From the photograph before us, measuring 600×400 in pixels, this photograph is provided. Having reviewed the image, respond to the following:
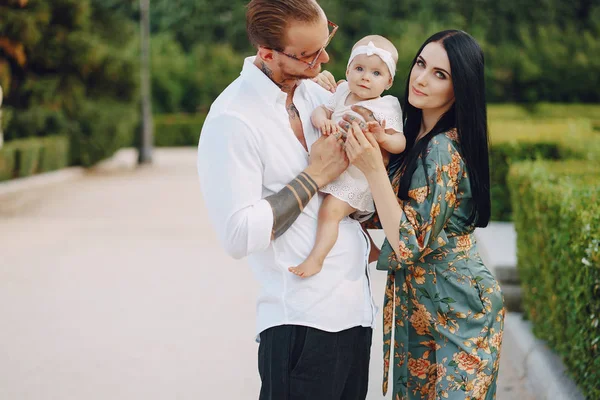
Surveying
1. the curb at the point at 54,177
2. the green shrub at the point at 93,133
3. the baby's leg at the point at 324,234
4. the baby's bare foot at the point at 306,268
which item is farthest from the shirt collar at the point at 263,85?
the green shrub at the point at 93,133

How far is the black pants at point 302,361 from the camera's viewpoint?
247 cm

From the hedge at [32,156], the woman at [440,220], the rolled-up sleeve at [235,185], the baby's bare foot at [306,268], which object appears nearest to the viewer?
the rolled-up sleeve at [235,185]

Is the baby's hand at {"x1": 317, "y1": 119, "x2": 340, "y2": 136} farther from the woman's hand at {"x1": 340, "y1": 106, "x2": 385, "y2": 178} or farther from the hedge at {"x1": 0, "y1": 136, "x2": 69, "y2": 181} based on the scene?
the hedge at {"x1": 0, "y1": 136, "x2": 69, "y2": 181}

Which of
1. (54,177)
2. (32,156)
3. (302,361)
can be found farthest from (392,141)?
(54,177)

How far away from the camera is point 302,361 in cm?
248

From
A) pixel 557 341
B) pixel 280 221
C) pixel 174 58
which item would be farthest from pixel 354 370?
pixel 174 58

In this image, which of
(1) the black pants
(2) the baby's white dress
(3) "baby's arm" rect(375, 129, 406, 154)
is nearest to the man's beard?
(2) the baby's white dress

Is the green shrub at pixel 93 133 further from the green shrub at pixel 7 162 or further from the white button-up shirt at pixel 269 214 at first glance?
the white button-up shirt at pixel 269 214

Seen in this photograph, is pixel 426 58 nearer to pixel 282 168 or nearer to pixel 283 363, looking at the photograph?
pixel 282 168

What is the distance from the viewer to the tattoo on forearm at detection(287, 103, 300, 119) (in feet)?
8.57

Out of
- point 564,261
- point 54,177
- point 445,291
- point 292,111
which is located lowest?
point 54,177

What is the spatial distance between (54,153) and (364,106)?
1904 cm

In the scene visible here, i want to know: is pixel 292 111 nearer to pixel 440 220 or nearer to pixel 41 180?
pixel 440 220

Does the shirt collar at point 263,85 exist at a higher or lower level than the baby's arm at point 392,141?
higher
